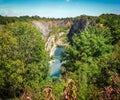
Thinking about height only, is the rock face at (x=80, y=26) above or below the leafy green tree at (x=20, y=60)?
below

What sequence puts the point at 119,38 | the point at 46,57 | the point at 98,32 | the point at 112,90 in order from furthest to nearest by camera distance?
the point at 119,38
the point at 98,32
the point at 46,57
the point at 112,90

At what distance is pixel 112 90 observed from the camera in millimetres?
7875

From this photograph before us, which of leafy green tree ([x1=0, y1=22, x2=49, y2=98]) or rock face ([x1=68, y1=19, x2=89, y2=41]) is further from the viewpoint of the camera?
rock face ([x1=68, y1=19, x2=89, y2=41])

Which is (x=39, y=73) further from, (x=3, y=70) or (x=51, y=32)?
(x=51, y=32)

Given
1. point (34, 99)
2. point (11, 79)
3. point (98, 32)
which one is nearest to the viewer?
point (34, 99)

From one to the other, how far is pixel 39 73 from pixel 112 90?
31709 mm

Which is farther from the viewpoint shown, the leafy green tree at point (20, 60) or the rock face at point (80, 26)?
the rock face at point (80, 26)

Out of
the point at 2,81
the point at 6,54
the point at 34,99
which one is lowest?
the point at 2,81

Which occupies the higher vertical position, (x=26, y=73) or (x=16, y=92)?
(x=26, y=73)

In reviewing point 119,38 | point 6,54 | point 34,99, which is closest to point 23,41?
point 6,54

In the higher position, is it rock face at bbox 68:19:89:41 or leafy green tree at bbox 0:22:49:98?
leafy green tree at bbox 0:22:49:98

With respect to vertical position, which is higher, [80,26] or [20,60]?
[20,60]

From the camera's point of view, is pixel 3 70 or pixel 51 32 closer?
pixel 3 70

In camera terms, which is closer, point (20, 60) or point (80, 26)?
point (20, 60)
